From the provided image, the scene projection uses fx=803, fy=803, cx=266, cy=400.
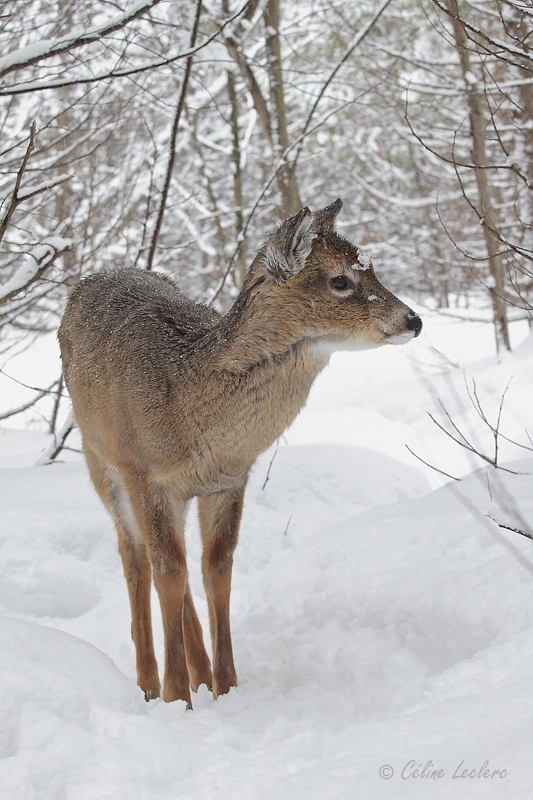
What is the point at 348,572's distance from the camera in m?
4.20

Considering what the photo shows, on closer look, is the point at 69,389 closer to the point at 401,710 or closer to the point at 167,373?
the point at 167,373

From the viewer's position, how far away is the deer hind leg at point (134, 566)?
4215 millimetres

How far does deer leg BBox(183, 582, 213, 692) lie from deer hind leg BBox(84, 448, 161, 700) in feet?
0.62

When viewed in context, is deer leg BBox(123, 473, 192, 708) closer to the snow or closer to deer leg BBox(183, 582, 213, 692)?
deer leg BBox(183, 582, 213, 692)

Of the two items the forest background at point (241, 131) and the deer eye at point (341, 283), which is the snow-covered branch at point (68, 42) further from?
the deer eye at point (341, 283)

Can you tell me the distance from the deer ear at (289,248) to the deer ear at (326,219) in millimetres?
71

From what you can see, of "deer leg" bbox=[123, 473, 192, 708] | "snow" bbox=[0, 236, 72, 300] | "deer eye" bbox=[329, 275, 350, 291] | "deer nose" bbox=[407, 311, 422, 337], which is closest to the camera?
"deer nose" bbox=[407, 311, 422, 337]

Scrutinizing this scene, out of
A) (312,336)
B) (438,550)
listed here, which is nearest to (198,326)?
(312,336)

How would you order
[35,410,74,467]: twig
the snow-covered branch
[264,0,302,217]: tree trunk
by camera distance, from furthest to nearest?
[264,0,302,217]: tree trunk, [35,410,74,467]: twig, the snow-covered branch

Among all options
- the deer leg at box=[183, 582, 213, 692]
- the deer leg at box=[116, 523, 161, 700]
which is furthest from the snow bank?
the deer leg at box=[116, 523, 161, 700]

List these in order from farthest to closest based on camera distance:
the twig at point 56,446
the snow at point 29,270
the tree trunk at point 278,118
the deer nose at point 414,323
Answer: the tree trunk at point 278,118, the twig at point 56,446, the snow at point 29,270, the deer nose at point 414,323

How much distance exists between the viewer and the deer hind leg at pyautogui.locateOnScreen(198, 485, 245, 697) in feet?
13.3

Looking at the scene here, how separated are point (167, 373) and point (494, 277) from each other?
891 centimetres

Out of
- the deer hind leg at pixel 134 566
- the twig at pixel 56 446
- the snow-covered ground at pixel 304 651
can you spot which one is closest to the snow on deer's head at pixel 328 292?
the snow-covered ground at pixel 304 651
